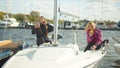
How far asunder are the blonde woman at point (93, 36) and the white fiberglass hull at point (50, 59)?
7.78ft

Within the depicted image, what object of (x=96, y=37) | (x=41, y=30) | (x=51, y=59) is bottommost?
(x=51, y=59)

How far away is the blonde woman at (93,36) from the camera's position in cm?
1552

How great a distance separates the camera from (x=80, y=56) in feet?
42.7

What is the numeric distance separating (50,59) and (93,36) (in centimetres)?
426

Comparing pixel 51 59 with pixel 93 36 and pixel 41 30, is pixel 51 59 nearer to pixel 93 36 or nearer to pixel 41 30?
pixel 41 30

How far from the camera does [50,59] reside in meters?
12.0

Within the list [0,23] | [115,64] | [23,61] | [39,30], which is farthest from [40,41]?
[0,23]

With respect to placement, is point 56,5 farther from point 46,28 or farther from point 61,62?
point 61,62

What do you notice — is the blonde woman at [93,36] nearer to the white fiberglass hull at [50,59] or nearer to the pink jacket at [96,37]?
the pink jacket at [96,37]

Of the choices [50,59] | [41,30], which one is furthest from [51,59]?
[41,30]

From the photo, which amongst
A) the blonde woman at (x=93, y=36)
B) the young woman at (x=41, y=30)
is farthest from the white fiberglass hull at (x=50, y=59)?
the young woman at (x=41, y=30)

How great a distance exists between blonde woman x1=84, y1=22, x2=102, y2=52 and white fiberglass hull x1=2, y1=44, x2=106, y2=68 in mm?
2373

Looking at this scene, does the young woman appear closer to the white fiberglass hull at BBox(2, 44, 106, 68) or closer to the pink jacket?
the pink jacket

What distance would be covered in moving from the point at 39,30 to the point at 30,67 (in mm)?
4494
